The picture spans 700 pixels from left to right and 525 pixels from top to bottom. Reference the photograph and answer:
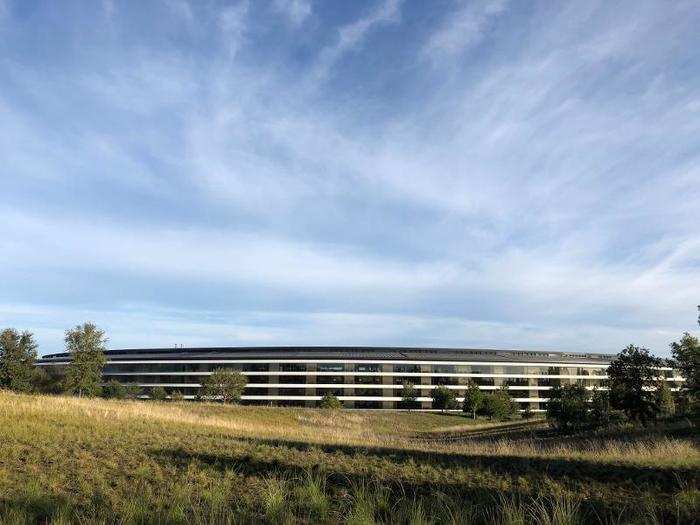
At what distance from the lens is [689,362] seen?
96.6 feet

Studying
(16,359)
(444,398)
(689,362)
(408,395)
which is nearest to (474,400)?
(444,398)

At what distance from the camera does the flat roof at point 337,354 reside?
115 meters

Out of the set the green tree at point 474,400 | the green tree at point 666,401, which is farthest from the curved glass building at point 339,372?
the green tree at point 666,401

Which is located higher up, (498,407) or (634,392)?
(634,392)

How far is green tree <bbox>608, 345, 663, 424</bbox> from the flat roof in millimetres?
81504

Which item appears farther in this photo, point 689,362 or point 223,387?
point 223,387

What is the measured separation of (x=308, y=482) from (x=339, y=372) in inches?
4019

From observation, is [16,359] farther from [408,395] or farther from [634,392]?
[408,395]

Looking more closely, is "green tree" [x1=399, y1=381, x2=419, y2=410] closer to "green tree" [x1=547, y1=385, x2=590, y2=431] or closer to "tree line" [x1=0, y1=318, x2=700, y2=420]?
"tree line" [x1=0, y1=318, x2=700, y2=420]

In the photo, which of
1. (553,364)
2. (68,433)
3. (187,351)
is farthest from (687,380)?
(187,351)

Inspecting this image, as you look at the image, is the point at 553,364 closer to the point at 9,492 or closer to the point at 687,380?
the point at 687,380

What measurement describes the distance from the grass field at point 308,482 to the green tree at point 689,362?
7172 millimetres

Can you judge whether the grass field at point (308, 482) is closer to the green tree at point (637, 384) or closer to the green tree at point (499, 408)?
the green tree at point (637, 384)

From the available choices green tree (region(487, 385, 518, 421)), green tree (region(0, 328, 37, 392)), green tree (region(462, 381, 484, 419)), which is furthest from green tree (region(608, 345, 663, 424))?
green tree (region(0, 328, 37, 392))
